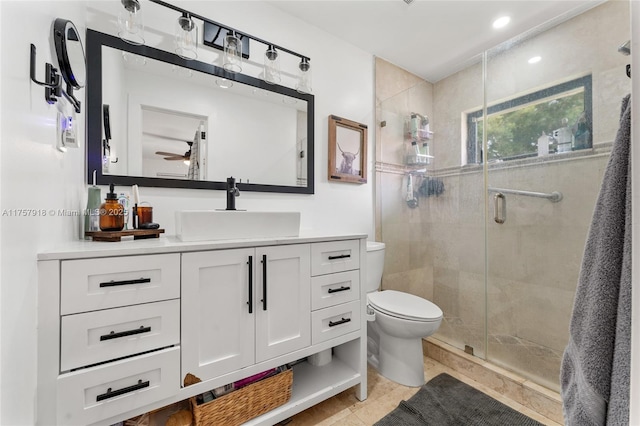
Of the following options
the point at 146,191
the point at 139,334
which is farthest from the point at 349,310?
the point at 146,191

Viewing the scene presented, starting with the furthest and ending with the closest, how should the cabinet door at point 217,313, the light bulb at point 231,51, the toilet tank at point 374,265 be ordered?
1. the toilet tank at point 374,265
2. the light bulb at point 231,51
3. the cabinet door at point 217,313

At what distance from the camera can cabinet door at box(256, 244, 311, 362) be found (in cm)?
114

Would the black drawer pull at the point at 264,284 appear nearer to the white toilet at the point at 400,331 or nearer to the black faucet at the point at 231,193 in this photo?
the black faucet at the point at 231,193

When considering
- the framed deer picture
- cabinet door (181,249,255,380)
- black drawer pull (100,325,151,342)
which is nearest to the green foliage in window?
the framed deer picture

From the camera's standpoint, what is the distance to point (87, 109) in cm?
120

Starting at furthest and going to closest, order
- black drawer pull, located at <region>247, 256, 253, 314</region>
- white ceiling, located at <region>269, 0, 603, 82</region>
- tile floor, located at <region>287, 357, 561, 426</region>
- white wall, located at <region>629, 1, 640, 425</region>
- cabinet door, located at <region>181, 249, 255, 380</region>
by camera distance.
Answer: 1. white ceiling, located at <region>269, 0, 603, 82</region>
2. tile floor, located at <region>287, 357, 561, 426</region>
3. black drawer pull, located at <region>247, 256, 253, 314</region>
4. cabinet door, located at <region>181, 249, 255, 380</region>
5. white wall, located at <region>629, 1, 640, 425</region>

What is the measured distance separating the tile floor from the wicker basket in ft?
0.68

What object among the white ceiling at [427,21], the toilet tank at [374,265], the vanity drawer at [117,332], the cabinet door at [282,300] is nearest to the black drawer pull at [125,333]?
the vanity drawer at [117,332]

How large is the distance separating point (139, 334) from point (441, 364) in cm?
188

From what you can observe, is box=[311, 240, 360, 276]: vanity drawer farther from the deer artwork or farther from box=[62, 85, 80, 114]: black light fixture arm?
box=[62, 85, 80, 114]: black light fixture arm

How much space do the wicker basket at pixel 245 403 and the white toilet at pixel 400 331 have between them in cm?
63

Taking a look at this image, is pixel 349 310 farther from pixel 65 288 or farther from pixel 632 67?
pixel 632 67

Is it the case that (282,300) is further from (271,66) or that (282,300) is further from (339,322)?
(271,66)

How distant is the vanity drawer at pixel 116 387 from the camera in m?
0.81
